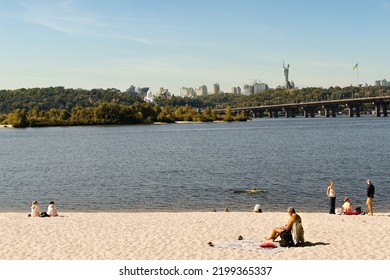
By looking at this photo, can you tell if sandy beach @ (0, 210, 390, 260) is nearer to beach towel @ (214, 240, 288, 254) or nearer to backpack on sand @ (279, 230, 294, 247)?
beach towel @ (214, 240, 288, 254)

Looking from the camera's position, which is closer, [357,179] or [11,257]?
[11,257]

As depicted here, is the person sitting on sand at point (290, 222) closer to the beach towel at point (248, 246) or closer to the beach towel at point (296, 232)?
the beach towel at point (296, 232)

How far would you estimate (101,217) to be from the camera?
25797mm

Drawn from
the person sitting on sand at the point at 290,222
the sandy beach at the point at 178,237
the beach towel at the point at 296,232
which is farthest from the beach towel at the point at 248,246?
the beach towel at the point at 296,232

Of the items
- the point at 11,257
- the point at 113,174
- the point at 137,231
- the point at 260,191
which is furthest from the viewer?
the point at 113,174

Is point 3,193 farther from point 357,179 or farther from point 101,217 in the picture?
point 357,179

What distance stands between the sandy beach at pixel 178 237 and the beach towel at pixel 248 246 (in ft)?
0.49

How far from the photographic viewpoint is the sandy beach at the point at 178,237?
16.8 metres

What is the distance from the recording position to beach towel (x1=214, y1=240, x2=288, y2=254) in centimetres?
1738

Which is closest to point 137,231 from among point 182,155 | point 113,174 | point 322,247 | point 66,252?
point 66,252

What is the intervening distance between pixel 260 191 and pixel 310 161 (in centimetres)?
2486

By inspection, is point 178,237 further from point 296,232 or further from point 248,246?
point 296,232

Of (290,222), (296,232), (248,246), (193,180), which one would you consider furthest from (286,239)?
(193,180)

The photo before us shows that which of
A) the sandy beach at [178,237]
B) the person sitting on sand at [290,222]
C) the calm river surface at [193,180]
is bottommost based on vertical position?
the calm river surface at [193,180]
